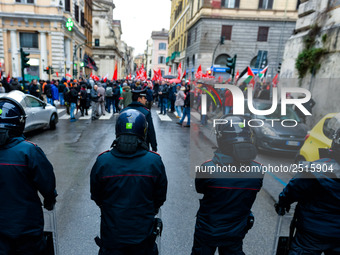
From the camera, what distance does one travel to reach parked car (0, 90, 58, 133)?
7906mm

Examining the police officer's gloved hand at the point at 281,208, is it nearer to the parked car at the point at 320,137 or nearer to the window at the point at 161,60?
the parked car at the point at 320,137

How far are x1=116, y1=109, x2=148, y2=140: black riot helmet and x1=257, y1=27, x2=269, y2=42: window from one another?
3086 cm

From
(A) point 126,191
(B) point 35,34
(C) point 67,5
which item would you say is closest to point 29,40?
(B) point 35,34

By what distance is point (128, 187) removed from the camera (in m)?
1.89

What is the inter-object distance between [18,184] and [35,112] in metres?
7.24

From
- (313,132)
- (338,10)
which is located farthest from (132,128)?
(338,10)

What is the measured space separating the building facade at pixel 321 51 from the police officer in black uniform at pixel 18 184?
32.3ft

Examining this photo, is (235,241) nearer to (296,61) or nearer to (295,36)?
(296,61)

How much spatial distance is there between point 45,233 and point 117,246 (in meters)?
0.93

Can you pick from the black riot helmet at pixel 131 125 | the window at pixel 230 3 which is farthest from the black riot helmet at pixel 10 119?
the window at pixel 230 3

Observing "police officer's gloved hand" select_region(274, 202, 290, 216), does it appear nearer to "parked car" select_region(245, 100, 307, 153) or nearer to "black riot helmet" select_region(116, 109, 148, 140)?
"black riot helmet" select_region(116, 109, 148, 140)

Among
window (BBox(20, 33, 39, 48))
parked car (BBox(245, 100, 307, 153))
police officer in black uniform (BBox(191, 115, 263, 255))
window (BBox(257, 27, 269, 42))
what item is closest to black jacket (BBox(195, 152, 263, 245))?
police officer in black uniform (BBox(191, 115, 263, 255))

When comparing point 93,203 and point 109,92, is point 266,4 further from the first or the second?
point 93,203

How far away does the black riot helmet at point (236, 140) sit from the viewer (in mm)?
2031
